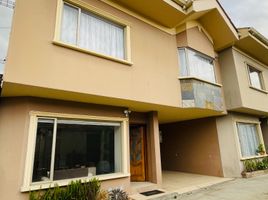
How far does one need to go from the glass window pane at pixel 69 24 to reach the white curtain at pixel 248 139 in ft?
35.2

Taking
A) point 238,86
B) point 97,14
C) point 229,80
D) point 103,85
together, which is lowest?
point 103,85

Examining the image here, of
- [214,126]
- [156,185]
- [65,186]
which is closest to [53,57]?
[65,186]

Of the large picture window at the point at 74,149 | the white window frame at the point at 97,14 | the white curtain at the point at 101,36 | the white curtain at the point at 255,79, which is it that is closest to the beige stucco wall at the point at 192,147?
the white curtain at the point at 255,79

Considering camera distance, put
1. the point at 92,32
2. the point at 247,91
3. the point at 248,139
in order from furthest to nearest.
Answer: the point at 248,139, the point at 247,91, the point at 92,32

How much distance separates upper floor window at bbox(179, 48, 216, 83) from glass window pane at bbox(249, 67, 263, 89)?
12.1ft

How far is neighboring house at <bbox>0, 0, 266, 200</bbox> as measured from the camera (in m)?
5.35

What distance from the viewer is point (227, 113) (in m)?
11.4

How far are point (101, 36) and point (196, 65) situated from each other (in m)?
5.34

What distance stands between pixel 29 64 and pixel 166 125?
38.0ft

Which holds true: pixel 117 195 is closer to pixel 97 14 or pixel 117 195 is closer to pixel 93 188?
pixel 93 188

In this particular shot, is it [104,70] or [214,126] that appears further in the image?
[214,126]

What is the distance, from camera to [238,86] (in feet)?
35.4

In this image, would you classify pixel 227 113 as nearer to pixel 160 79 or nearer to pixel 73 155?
pixel 160 79

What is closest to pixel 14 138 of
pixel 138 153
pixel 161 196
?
pixel 161 196
